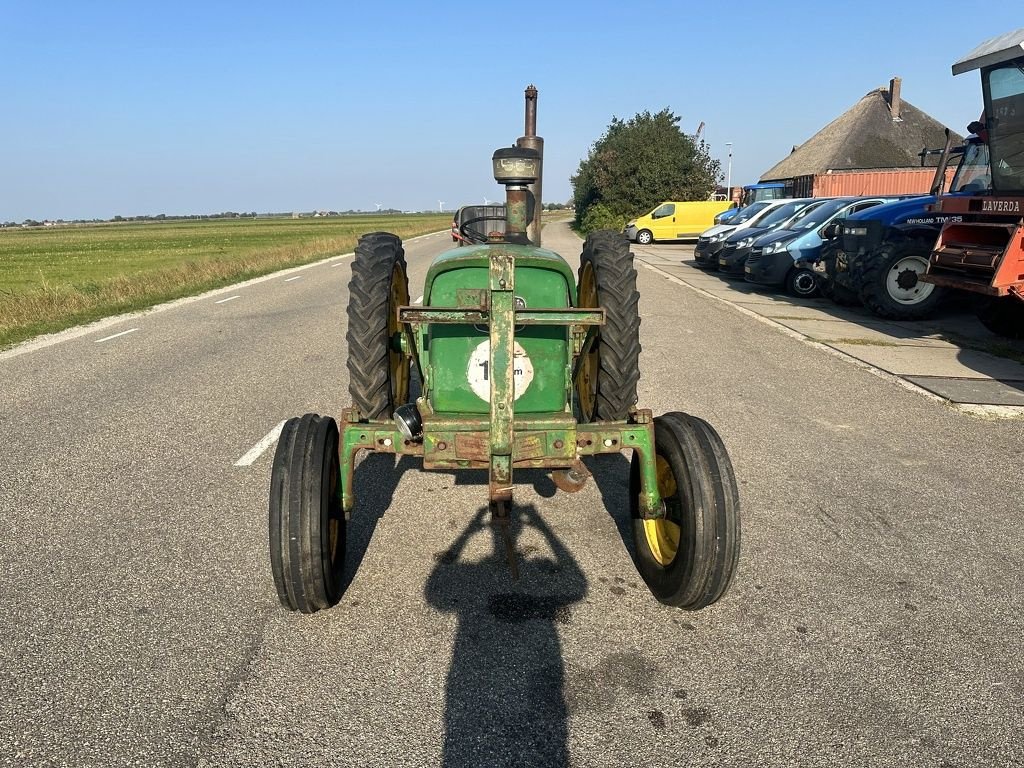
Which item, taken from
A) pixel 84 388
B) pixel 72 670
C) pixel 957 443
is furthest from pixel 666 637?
pixel 84 388

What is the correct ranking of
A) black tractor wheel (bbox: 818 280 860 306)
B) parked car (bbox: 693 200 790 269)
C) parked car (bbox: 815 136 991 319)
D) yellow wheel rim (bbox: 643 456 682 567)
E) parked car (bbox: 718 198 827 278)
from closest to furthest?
yellow wheel rim (bbox: 643 456 682 567)
parked car (bbox: 815 136 991 319)
black tractor wheel (bbox: 818 280 860 306)
parked car (bbox: 718 198 827 278)
parked car (bbox: 693 200 790 269)

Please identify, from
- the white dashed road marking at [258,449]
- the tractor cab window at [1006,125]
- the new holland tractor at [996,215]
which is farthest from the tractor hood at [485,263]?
the tractor cab window at [1006,125]

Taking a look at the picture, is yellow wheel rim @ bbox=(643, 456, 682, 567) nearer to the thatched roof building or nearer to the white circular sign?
the white circular sign

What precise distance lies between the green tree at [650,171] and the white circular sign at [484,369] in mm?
37393

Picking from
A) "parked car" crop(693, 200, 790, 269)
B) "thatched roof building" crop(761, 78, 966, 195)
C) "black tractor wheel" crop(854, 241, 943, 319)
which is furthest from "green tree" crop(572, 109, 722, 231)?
"black tractor wheel" crop(854, 241, 943, 319)

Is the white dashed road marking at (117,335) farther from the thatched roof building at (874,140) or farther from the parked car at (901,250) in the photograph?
the thatched roof building at (874,140)

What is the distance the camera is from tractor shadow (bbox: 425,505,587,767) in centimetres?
224

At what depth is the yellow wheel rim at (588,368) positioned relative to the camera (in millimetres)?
4113

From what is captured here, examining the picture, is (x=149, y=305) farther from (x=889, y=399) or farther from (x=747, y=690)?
(x=747, y=690)

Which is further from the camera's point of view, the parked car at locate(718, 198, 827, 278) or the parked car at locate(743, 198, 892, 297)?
the parked car at locate(718, 198, 827, 278)

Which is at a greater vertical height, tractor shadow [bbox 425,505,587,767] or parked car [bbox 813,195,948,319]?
parked car [bbox 813,195,948,319]

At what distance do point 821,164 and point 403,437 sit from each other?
3781 cm

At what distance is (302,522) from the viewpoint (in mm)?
2707

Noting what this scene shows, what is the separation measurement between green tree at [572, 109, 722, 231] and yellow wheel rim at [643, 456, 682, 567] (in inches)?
1479
